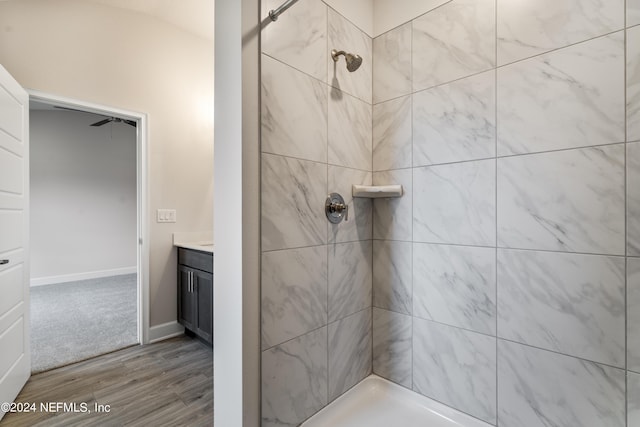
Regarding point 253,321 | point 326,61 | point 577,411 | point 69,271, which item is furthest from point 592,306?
point 69,271

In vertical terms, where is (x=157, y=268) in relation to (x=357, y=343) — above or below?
above

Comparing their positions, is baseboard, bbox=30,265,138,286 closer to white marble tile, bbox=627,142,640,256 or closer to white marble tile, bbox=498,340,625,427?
white marble tile, bbox=498,340,625,427

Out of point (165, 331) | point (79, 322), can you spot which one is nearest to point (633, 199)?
point (165, 331)

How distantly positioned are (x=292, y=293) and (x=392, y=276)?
0.63 m

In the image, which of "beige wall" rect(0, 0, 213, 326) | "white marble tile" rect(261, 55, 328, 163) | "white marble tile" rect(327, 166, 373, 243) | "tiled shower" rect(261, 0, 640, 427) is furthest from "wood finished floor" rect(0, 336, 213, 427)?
"white marble tile" rect(261, 55, 328, 163)

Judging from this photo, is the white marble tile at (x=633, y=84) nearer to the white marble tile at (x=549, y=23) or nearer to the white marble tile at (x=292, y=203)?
the white marble tile at (x=549, y=23)

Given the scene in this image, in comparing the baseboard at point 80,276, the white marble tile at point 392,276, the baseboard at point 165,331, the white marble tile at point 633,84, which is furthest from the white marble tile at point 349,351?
the baseboard at point 80,276

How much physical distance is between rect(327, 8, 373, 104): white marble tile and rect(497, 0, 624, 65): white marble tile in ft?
2.12

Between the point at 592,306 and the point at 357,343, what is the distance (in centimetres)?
103

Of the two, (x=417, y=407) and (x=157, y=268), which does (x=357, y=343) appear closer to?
(x=417, y=407)

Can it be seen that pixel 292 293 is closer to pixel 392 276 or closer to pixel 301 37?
pixel 392 276

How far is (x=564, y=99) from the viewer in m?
1.12

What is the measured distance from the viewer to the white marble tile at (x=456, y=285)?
130cm

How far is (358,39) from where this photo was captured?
1610 millimetres
